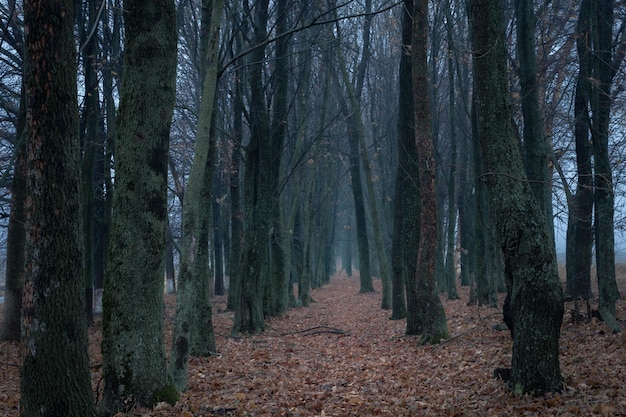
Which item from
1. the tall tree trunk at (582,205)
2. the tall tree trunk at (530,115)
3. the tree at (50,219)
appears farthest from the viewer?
the tall tree trunk at (582,205)

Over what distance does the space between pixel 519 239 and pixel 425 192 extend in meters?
5.02

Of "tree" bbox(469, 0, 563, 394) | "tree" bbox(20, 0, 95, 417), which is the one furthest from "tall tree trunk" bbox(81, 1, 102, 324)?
"tree" bbox(469, 0, 563, 394)

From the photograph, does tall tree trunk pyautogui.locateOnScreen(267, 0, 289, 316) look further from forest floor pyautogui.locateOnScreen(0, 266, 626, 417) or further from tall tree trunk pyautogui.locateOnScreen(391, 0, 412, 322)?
forest floor pyautogui.locateOnScreen(0, 266, 626, 417)

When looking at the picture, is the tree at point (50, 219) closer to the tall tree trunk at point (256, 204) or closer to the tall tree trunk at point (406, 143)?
the tall tree trunk at point (256, 204)

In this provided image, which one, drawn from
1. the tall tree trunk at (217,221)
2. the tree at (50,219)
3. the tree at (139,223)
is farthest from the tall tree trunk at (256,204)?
the tall tree trunk at (217,221)

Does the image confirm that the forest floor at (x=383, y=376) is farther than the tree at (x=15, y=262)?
No

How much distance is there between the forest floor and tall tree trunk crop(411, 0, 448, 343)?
56 centimetres

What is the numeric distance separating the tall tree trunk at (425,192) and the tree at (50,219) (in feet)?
26.2

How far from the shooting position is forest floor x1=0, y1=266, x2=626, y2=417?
20.2 ft

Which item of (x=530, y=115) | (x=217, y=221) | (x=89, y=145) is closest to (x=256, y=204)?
(x=89, y=145)

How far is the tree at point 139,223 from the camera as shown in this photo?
5.85m

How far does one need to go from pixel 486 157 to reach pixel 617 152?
12881 mm

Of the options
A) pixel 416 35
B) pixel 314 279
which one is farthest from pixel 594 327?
pixel 314 279

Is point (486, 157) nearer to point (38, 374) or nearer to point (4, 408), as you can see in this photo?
point (38, 374)
